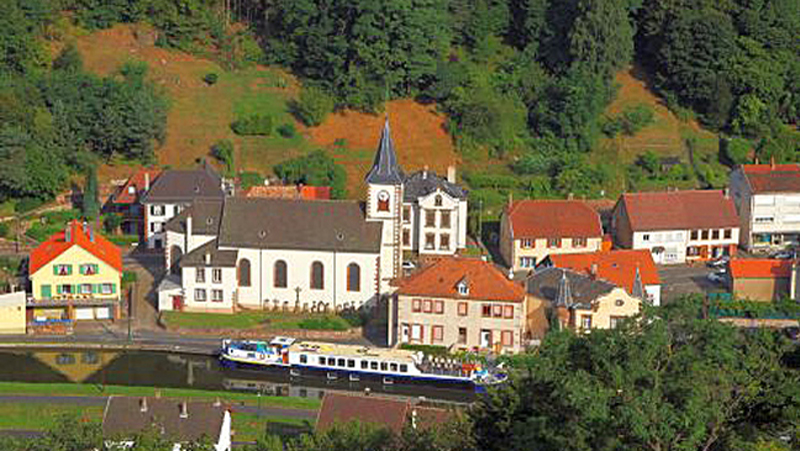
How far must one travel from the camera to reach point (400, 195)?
62.2m

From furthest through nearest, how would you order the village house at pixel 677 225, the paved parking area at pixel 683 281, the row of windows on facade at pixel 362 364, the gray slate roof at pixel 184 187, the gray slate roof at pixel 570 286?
1. the village house at pixel 677 225
2. the gray slate roof at pixel 184 187
3. the paved parking area at pixel 683 281
4. the gray slate roof at pixel 570 286
5. the row of windows on facade at pixel 362 364

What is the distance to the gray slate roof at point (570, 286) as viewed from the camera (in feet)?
190

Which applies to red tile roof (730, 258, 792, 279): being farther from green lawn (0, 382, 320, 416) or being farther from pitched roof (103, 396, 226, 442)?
pitched roof (103, 396, 226, 442)

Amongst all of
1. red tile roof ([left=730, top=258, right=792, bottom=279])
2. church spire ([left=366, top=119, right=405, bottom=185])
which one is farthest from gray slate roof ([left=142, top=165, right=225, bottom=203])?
red tile roof ([left=730, top=258, right=792, bottom=279])

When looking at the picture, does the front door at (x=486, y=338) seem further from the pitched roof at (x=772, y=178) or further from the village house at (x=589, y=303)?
the pitched roof at (x=772, y=178)

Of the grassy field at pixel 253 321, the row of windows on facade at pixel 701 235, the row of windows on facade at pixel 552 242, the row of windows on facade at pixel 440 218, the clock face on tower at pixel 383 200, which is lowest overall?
the grassy field at pixel 253 321

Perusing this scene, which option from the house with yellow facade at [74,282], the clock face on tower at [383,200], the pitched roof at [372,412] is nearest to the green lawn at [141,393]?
the pitched roof at [372,412]

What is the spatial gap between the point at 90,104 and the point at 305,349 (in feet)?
85.9

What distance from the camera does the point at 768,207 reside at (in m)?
72.7

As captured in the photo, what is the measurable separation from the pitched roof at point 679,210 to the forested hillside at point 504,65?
6.94 metres

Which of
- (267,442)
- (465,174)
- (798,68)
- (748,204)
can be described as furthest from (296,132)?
(267,442)

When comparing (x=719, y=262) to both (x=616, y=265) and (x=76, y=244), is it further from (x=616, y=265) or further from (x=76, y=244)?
(x=76, y=244)

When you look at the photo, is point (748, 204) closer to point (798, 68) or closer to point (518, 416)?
point (798, 68)

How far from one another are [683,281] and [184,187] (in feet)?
79.2
